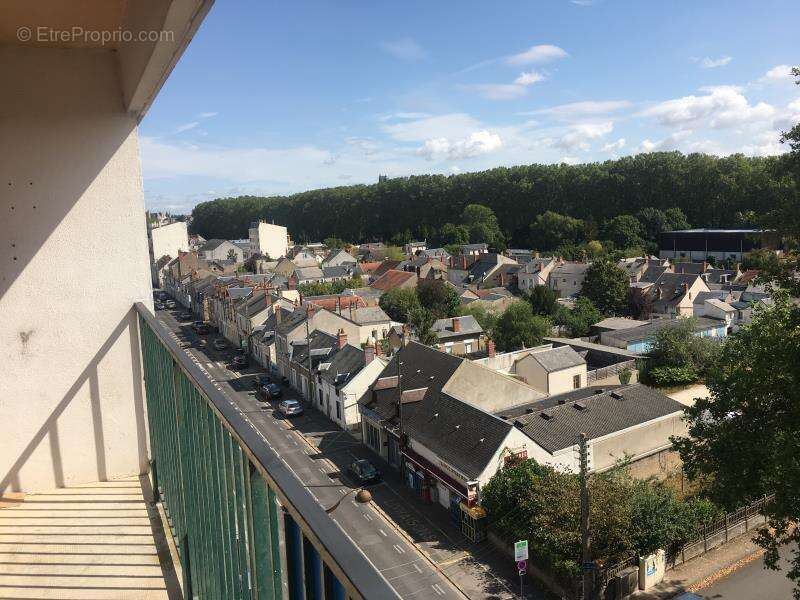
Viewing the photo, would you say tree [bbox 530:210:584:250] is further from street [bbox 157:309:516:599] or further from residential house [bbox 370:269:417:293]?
street [bbox 157:309:516:599]

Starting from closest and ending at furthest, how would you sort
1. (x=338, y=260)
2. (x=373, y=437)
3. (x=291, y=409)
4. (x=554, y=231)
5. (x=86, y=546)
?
1. (x=86, y=546)
2. (x=373, y=437)
3. (x=291, y=409)
4. (x=338, y=260)
5. (x=554, y=231)

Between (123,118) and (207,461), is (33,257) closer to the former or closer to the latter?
(123,118)

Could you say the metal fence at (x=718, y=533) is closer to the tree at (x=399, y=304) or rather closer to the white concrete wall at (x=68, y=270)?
the white concrete wall at (x=68, y=270)

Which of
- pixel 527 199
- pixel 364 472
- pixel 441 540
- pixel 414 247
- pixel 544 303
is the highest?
pixel 527 199

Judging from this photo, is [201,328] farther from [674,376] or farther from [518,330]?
[674,376]

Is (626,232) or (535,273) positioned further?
(626,232)

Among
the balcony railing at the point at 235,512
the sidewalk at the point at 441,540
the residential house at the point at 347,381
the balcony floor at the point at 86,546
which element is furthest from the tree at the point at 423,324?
the balcony railing at the point at 235,512

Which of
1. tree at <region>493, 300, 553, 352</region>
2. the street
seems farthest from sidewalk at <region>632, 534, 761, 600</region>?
tree at <region>493, 300, 553, 352</region>

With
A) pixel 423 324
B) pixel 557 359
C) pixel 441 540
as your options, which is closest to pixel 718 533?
pixel 441 540

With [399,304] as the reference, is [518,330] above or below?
below
